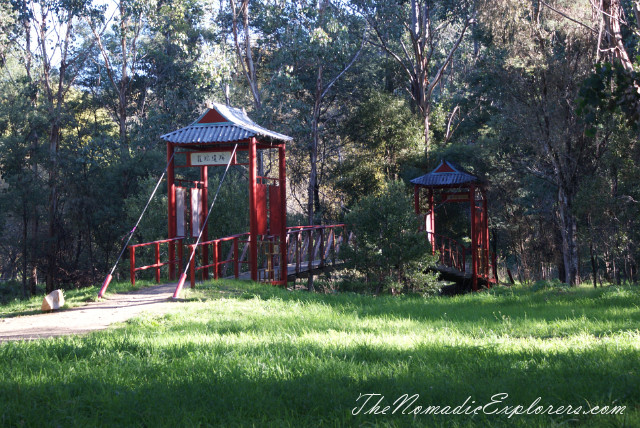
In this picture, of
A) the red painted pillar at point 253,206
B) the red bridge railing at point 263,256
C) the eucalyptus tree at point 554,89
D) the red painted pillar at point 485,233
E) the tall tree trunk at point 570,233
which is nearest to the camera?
the red bridge railing at point 263,256

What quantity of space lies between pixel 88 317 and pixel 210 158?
19.5 ft

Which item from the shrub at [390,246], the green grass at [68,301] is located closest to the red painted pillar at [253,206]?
the green grass at [68,301]

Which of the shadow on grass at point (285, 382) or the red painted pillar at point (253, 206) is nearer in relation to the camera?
the shadow on grass at point (285, 382)

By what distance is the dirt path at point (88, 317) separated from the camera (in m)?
8.60

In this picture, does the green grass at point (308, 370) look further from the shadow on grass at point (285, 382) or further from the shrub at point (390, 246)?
the shrub at point (390, 246)

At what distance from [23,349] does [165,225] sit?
17.3 meters

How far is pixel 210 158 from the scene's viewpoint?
580 inches

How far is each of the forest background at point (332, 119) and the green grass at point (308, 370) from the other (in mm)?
12125

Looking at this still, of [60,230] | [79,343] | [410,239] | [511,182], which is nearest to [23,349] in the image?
[79,343]

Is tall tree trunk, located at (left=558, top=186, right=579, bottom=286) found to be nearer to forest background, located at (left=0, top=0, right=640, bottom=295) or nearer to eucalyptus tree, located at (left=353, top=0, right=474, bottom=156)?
forest background, located at (left=0, top=0, right=640, bottom=295)

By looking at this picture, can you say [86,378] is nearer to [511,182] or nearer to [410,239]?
[410,239]

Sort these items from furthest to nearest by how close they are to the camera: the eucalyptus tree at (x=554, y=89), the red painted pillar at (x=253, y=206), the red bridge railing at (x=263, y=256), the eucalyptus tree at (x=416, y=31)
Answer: the eucalyptus tree at (x=416, y=31) → the eucalyptus tree at (x=554, y=89) → the red painted pillar at (x=253, y=206) → the red bridge railing at (x=263, y=256)

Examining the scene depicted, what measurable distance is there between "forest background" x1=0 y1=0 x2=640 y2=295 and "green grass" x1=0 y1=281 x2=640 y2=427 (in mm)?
12125

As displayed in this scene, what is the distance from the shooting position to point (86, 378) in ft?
18.0
